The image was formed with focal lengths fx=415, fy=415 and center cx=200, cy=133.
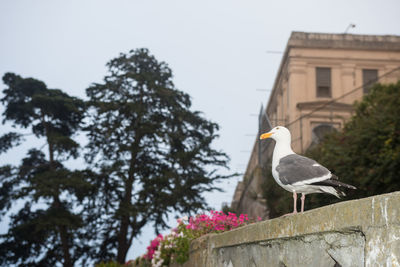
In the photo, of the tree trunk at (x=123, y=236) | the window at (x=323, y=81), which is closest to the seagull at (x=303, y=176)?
the tree trunk at (x=123, y=236)

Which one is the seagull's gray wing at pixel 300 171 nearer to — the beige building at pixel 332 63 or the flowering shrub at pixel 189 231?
the flowering shrub at pixel 189 231

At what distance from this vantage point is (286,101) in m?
26.8

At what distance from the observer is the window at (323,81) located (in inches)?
1023

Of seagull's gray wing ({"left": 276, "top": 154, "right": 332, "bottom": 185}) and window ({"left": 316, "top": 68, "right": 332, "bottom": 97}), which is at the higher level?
window ({"left": 316, "top": 68, "right": 332, "bottom": 97})

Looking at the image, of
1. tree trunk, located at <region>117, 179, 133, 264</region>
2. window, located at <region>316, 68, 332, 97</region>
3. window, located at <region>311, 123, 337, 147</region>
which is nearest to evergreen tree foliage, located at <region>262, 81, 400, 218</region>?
window, located at <region>311, 123, 337, 147</region>

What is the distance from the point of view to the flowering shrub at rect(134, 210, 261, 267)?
23.4ft

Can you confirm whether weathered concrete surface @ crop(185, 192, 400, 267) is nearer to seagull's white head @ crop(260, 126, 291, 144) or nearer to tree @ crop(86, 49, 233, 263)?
seagull's white head @ crop(260, 126, 291, 144)

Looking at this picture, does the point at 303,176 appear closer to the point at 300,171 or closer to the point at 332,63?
the point at 300,171

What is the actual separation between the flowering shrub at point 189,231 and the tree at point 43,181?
1091cm

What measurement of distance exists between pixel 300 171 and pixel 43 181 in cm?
1758

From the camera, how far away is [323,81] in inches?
1031

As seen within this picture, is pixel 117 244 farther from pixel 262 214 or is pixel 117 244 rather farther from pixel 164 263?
pixel 164 263

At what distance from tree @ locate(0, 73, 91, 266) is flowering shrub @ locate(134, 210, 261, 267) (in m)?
10.9

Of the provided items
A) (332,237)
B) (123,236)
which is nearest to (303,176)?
(332,237)
